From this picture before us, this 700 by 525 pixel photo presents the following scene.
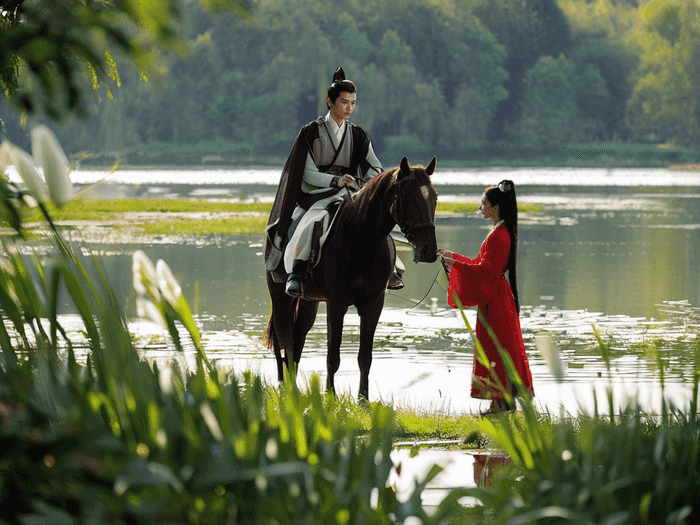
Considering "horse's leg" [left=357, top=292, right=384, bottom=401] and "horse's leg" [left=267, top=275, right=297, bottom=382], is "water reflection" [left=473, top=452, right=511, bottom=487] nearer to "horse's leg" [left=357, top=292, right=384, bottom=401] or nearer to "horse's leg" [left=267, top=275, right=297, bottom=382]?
"horse's leg" [left=357, top=292, right=384, bottom=401]

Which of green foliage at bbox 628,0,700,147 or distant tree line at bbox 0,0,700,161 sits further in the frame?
green foliage at bbox 628,0,700,147

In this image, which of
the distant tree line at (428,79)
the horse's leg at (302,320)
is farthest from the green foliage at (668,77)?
the horse's leg at (302,320)

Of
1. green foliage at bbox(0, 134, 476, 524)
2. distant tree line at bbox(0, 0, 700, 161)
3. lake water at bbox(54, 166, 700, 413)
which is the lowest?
lake water at bbox(54, 166, 700, 413)

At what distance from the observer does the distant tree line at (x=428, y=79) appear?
95.2 m

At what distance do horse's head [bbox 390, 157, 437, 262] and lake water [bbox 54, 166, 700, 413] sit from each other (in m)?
0.58

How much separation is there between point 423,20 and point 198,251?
91.5m

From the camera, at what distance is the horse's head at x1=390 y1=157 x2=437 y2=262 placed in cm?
633

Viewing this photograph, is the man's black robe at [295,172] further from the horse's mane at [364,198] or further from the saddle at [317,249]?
the horse's mane at [364,198]

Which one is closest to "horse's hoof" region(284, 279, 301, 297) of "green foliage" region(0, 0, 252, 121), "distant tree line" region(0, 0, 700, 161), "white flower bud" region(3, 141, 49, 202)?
"green foliage" region(0, 0, 252, 121)

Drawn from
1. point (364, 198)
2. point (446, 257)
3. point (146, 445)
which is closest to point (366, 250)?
point (364, 198)

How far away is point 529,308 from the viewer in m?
13.3

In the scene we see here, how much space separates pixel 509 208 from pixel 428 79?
9792cm

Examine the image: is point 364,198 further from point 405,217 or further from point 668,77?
point 668,77

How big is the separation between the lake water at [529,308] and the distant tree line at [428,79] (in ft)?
218
